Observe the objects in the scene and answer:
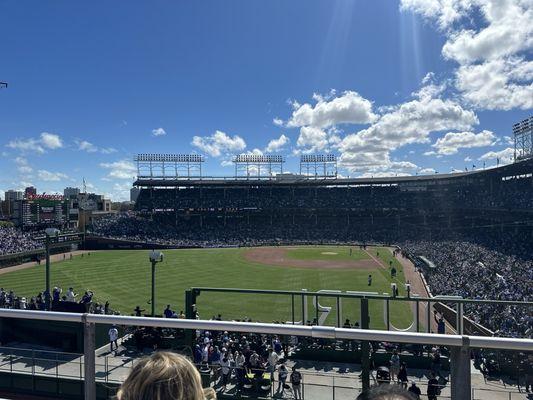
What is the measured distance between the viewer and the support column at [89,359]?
264 centimetres

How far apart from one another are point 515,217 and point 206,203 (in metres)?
55.2

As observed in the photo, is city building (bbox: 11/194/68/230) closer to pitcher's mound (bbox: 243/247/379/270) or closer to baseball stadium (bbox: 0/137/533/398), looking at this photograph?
baseball stadium (bbox: 0/137/533/398)

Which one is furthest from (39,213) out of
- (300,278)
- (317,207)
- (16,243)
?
(300,278)

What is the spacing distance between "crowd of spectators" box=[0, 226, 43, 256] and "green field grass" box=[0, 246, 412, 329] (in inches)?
243

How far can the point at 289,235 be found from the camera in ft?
242

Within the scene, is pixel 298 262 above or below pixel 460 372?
below

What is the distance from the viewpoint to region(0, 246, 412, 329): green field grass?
977 inches

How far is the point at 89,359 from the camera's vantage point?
271 cm

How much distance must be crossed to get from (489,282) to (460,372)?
2688cm

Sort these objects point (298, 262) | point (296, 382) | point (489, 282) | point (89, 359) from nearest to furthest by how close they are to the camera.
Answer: point (89, 359), point (296, 382), point (489, 282), point (298, 262)

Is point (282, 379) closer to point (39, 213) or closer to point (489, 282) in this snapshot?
point (489, 282)

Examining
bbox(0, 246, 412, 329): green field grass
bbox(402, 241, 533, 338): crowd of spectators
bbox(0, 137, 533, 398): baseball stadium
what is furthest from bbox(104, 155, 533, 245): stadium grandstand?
bbox(402, 241, 533, 338): crowd of spectators

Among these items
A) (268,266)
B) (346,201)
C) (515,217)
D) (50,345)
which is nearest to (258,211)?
(346,201)

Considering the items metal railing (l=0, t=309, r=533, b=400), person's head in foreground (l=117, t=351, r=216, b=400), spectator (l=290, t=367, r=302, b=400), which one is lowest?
spectator (l=290, t=367, r=302, b=400)
